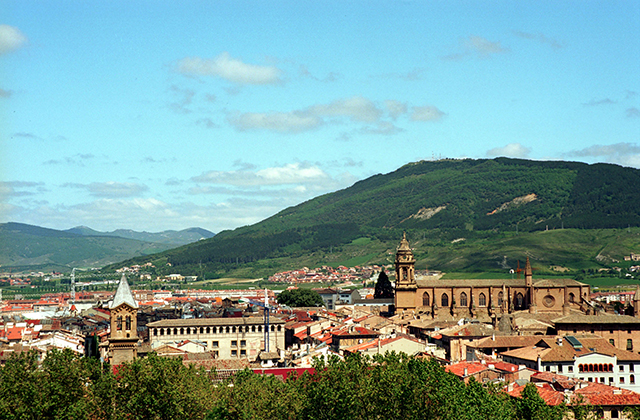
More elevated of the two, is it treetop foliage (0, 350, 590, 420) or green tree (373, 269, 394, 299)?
green tree (373, 269, 394, 299)

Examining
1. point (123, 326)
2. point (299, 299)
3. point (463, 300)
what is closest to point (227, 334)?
point (463, 300)

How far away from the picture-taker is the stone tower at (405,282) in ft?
417

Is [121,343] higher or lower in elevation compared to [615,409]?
higher

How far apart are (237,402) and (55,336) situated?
50.5m

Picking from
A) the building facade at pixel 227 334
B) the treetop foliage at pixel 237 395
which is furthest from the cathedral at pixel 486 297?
the treetop foliage at pixel 237 395

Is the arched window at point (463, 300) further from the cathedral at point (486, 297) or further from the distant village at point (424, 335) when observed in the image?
the distant village at point (424, 335)

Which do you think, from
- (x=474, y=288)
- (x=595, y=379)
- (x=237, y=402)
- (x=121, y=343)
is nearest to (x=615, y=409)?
(x=595, y=379)

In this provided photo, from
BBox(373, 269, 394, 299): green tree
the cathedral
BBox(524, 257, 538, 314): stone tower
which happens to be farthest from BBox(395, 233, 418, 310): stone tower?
BBox(373, 269, 394, 299): green tree

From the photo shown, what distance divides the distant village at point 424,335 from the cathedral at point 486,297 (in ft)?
0.45

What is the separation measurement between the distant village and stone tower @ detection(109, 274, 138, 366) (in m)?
0.06

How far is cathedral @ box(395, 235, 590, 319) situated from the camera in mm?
123500

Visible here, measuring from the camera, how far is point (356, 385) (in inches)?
1874

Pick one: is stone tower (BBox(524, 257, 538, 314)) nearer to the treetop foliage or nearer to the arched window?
the arched window

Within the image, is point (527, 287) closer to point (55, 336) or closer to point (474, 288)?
point (474, 288)
